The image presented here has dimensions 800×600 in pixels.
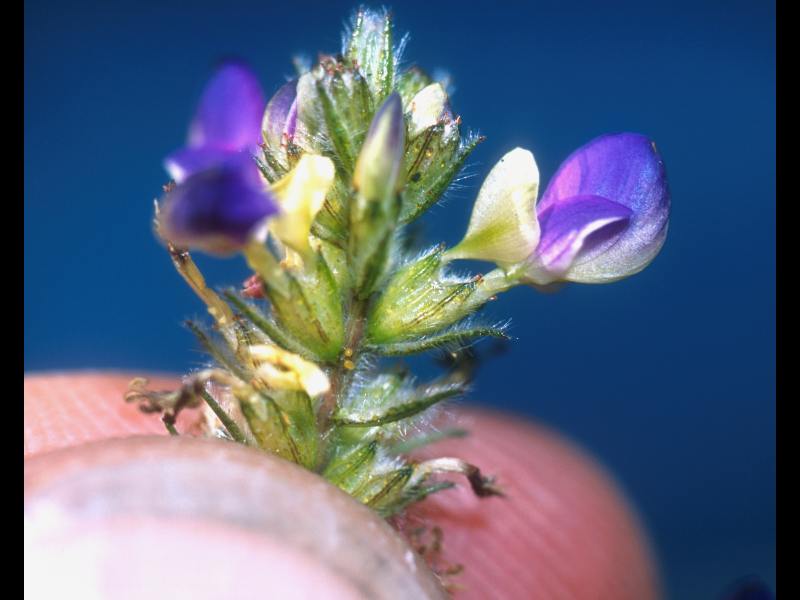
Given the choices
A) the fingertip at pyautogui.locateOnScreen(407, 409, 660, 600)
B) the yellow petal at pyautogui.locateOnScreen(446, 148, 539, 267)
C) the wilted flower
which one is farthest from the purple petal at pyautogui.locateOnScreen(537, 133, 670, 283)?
the fingertip at pyautogui.locateOnScreen(407, 409, 660, 600)

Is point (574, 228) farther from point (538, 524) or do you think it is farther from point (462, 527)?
point (538, 524)

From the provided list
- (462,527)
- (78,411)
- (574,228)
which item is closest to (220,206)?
(574,228)

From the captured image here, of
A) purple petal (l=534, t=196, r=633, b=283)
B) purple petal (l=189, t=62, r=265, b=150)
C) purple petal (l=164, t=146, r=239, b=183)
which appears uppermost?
purple petal (l=189, t=62, r=265, b=150)

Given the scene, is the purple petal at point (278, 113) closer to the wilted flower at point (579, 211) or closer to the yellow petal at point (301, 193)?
the yellow petal at point (301, 193)

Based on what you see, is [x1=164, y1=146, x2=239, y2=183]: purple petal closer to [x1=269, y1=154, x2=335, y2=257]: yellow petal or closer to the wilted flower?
[x1=269, y1=154, x2=335, y2=257]: yellow petal

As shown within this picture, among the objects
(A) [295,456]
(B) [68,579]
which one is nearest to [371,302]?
(A) [295,456]

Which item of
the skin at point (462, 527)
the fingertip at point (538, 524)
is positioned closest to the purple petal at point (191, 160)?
the skin at point (462, 527)
